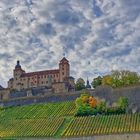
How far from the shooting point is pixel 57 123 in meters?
50.6

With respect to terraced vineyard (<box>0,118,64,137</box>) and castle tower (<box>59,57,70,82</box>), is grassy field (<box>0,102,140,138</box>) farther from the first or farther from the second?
castle tower (<box>59,57,70,82</box>)

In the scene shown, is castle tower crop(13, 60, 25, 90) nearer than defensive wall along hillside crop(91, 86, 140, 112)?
No

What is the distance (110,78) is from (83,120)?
2812 cm

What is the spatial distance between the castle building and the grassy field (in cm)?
5472

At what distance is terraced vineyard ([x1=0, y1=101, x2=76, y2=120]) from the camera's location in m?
56.0

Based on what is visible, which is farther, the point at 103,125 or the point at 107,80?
the point at 107,80

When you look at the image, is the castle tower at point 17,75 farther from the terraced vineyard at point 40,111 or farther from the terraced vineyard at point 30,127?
the terraced vineyard at point 30,127

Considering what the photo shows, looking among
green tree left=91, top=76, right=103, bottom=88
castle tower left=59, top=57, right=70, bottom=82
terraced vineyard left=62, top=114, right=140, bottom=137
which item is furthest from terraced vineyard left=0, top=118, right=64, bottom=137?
castle tower left=59, top=57, right=70, bottom=82

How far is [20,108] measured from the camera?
207 ft

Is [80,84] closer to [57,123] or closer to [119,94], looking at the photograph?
[119,94]

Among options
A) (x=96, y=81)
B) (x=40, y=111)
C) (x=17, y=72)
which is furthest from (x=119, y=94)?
(x=17, y=72)

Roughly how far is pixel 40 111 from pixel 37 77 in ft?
206

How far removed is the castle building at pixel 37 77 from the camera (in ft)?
384

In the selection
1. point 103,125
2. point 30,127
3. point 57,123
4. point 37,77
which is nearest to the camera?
point 103,125
